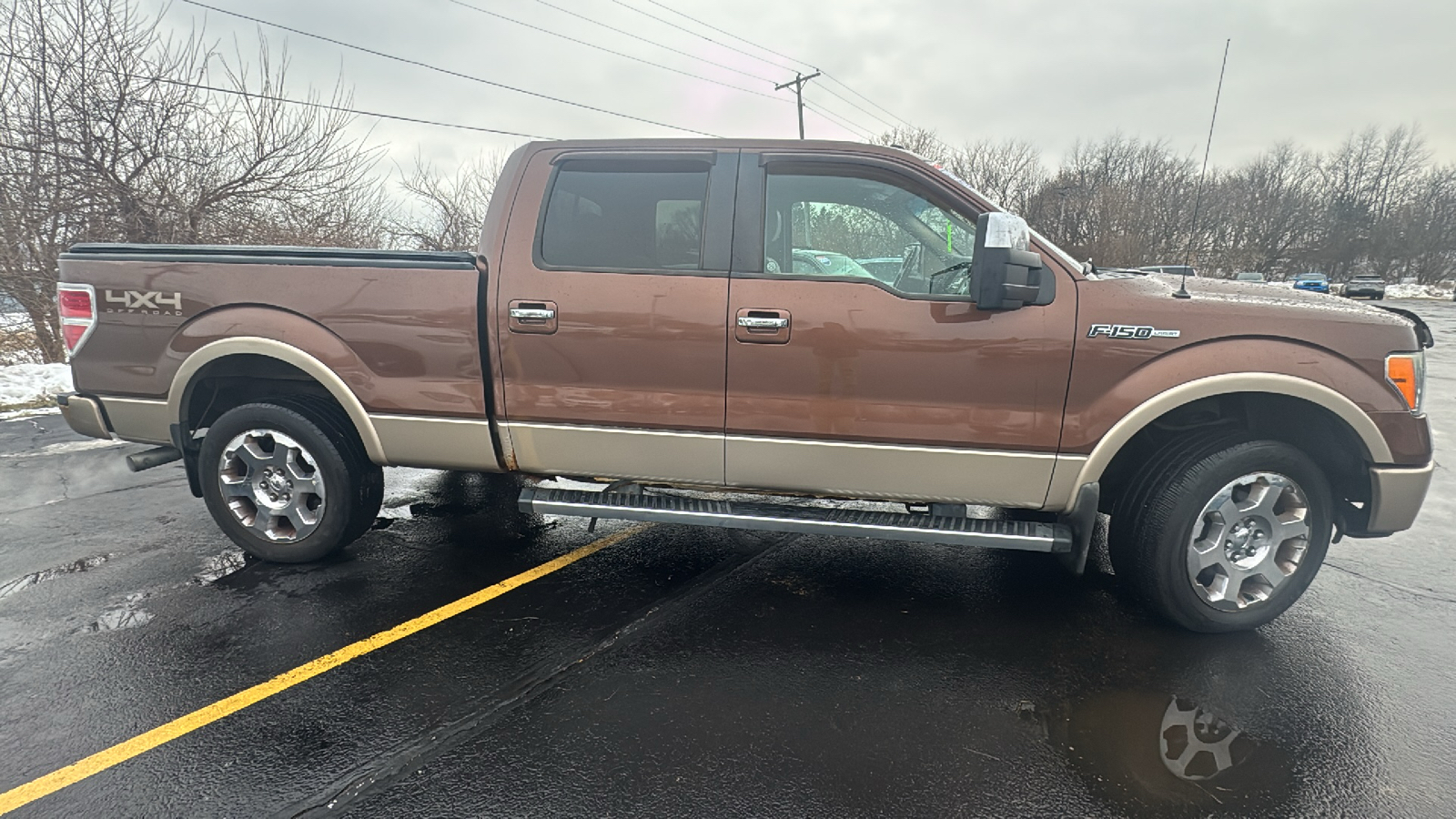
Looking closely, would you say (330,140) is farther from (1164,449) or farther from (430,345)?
(1164,449)

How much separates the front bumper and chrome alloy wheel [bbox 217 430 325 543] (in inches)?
198

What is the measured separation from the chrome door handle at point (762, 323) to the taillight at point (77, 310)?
11.2ft

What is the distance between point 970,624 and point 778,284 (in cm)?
186

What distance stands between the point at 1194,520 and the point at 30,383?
1270cm

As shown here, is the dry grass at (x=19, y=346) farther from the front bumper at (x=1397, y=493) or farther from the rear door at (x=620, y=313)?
the front bumper at (x=1397, y=493)

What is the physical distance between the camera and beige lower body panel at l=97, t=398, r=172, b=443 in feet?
11.7

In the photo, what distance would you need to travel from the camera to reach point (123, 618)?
3.12 m

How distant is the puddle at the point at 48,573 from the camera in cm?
340

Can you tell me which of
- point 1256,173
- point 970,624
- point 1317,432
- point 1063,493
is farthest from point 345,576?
point 1256,173

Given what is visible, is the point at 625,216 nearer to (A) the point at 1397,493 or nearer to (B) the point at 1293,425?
(B) the point at 1293,425

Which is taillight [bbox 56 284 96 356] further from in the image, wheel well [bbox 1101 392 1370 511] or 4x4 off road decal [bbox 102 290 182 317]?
wheel well [bbox 1101 392 1370 511]

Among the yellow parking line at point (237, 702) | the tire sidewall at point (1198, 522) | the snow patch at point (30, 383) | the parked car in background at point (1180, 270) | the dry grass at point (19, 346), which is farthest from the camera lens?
the dry grass at point (19, 346)

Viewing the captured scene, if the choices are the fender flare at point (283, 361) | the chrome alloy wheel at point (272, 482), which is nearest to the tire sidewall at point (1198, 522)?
the fender flare at point (283, 361)

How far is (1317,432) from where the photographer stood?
3.11 metres
